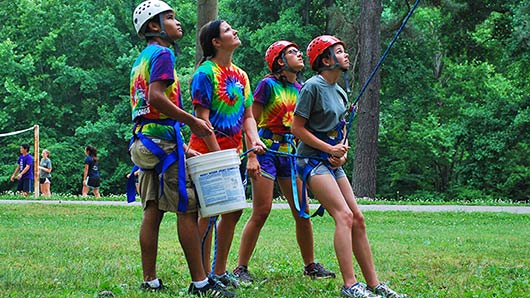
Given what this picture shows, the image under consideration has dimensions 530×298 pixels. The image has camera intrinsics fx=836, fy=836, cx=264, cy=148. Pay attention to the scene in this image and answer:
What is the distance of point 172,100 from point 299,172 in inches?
46.2

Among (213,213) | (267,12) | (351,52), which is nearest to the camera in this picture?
(213,213)

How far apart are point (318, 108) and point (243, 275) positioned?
1525mm

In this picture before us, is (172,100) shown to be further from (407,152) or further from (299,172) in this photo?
(407,152)

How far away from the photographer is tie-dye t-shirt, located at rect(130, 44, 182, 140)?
5259mm

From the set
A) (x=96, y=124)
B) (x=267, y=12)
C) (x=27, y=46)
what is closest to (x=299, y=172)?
(x=267, y=12)

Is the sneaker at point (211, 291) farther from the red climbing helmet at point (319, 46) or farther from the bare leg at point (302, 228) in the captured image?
the red climbing helmet at point (319, 46)

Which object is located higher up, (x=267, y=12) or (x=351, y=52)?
(x=267, y=12)

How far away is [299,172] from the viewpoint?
20.0 feet

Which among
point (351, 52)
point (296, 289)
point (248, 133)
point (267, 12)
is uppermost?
point (267, 12)

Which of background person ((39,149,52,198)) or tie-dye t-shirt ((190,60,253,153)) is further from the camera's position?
background person ((39,149,52,198))

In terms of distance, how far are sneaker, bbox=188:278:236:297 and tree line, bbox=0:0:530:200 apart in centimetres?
1945

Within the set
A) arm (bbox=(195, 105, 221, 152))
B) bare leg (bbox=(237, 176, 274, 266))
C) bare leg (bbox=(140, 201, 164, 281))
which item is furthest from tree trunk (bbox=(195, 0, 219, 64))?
bare leg (bbox=(140, 201, 164, 281))

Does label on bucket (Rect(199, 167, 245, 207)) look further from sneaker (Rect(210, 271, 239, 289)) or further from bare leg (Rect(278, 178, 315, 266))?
bare leg (Rect(278, 178, 315, 266))

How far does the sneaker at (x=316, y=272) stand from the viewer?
6.79 metres
